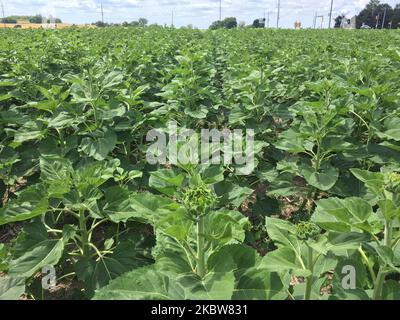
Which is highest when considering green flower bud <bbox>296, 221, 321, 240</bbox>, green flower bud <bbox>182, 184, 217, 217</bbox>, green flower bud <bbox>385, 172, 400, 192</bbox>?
green flower bud <bbox>385, 172, 400, 192</bbox>

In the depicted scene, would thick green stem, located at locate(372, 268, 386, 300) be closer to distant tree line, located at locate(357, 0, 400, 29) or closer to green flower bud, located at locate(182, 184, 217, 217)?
green flower bud, located at locate(182, 184, 217, 217)

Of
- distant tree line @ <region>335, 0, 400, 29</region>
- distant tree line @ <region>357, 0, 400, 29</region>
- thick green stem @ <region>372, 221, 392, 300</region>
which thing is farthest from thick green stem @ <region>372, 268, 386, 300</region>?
distant tree line @ <region>357, 0, 400, 29</region>

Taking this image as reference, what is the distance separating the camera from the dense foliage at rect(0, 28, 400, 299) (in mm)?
1776

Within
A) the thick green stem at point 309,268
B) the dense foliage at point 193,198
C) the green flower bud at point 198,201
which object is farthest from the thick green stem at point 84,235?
the thick green stem at point 309,268

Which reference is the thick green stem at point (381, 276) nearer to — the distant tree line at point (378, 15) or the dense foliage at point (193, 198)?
the dense foliage at point (193, 198)

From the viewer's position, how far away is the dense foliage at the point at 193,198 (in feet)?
5.83

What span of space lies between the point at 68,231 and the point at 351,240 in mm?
1828

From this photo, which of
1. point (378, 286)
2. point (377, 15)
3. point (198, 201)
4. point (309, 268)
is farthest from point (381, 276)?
point (377, 15)

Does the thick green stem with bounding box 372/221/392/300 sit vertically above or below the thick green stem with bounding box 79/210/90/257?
above

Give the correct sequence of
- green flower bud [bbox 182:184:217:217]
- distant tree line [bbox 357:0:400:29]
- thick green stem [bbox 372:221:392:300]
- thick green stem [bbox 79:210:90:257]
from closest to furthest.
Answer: green flower bud [bbox 182:184:217:217]
thick green stem [bbox 372:221:392:300]
thick green stem [bbox 79:210:90:257]
distant tree line [bbox 357:0:400:29]

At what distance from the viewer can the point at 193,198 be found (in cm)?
167
